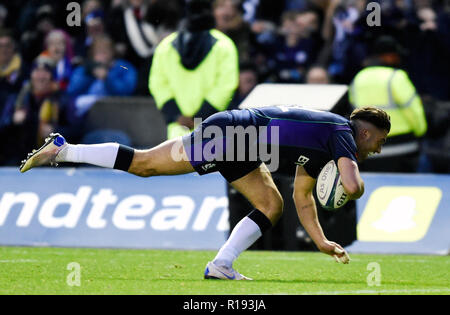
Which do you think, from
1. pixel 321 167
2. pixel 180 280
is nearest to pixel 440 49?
pixel 321 167

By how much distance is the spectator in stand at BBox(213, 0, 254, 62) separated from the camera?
1497 centimetres

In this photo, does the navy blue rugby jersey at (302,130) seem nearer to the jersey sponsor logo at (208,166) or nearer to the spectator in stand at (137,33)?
the jersey sponsor logo at (208,166)

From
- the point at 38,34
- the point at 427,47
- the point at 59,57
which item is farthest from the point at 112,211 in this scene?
the point at 427,47

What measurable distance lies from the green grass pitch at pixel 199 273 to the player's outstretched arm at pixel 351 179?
2.46 ft

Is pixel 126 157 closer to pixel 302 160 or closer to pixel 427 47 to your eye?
pixel 302 160

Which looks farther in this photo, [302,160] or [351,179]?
[302,160]

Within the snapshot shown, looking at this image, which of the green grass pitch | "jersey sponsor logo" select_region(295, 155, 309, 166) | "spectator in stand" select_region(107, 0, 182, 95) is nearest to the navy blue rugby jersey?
"jersey sponsor logo" select_region(295, 155, 309, 166)

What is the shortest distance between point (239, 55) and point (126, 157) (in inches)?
262

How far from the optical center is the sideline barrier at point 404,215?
12047 millimetres

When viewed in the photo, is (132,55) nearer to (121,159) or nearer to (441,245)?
(441,245)

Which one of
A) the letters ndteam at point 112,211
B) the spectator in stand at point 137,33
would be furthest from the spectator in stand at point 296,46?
the letters ndteam at point 112,211

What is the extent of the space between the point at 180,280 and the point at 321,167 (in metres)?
1.53

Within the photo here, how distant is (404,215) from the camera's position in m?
12.1

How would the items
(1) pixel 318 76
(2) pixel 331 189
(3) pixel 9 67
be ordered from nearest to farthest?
1. (2) pixel 331 189
2. (1) pixel 318 76
3. (3) pixel 9 67
